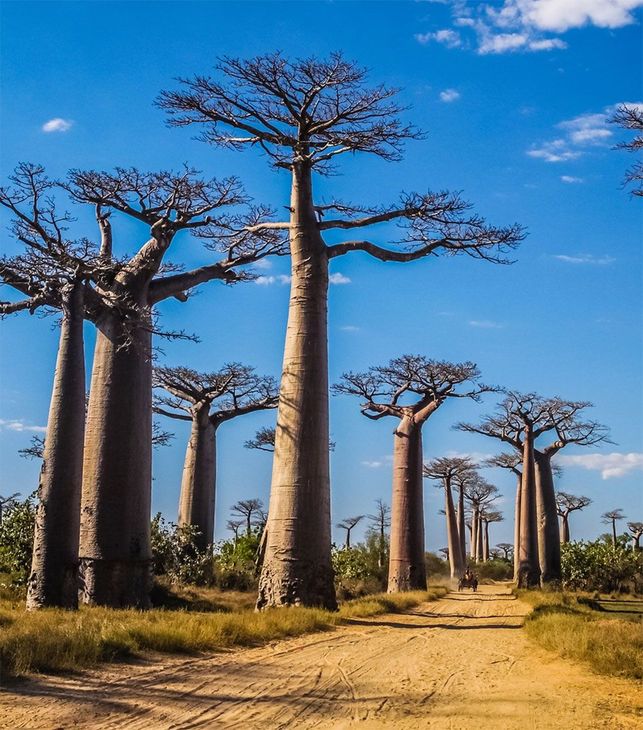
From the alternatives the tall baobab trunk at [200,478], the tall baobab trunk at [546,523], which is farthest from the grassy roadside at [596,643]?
the tall baobab trunk at [546,523]

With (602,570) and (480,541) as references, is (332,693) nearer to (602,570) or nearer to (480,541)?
(602,570)

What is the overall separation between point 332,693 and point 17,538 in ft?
29.9

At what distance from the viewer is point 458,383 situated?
1866cm

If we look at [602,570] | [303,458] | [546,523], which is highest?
[303,458]

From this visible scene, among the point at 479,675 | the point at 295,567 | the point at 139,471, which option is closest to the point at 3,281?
the point at 139,471

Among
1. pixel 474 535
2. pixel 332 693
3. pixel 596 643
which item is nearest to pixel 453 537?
pixel 474 535

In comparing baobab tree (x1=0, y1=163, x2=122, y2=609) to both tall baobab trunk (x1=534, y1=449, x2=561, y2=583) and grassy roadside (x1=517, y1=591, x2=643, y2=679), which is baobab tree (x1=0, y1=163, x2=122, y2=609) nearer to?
grassy roadside (x1=517, y1=591, x2=643, y2=679)

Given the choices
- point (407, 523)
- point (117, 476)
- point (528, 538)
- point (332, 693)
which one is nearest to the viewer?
point (332, 693)

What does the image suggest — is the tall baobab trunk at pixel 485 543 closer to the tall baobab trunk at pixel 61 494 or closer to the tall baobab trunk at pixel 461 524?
the tall baobab trunk at pixel 461 524

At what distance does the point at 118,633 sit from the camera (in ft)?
19.3

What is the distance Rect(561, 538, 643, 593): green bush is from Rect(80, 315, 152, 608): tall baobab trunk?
16359 millimetres

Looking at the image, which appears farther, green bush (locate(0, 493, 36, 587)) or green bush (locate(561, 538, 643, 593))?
green bush (locate(561, 538, 643, 593))

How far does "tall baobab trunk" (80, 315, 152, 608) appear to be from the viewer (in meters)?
9.81

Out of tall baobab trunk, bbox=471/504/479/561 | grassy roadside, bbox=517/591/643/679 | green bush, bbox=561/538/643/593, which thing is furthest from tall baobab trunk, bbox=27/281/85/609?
tall baobab trunk, bbox=471/504/479/561
